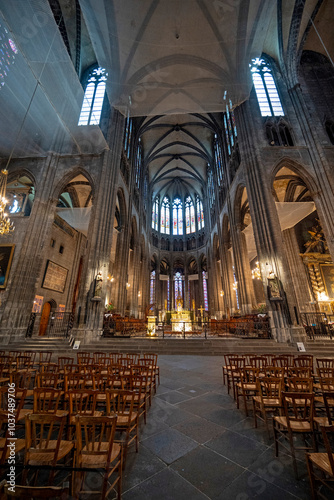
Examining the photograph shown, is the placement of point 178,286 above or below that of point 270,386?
above

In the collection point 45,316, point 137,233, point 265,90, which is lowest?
point 45,316

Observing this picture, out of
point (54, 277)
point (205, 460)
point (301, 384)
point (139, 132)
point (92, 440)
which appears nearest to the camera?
point (92, 440)

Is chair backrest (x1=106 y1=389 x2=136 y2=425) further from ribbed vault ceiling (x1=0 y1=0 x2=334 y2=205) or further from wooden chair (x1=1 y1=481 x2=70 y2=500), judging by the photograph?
ribbed vault ceiling (x1=0 y1=0 x2=334 y2=205)

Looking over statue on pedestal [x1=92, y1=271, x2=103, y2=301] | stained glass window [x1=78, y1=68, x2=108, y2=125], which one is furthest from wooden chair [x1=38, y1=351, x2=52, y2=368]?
stained glass window [x1=78, y1=68, x2=108, y2=125]

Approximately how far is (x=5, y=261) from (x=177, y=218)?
25.0 metres

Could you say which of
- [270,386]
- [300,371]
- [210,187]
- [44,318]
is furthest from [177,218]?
[270,386]

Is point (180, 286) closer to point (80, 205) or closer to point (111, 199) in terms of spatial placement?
point (80, 205)

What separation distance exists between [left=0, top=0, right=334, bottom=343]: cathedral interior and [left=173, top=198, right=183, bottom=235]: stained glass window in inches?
472

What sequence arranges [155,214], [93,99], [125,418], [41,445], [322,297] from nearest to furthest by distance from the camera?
[41,445] < [125,418] < [322,297] < [93,99] < [155,214]

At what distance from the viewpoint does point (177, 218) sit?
3316cm

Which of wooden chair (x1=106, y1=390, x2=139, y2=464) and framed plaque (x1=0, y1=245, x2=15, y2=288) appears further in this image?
framed plaque (x1=0, y1=245, x2=15, y2=288)

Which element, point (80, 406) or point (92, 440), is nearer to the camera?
point (92, 440)

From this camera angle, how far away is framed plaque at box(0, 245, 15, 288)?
1124 cm

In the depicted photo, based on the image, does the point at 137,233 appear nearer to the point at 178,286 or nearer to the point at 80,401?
the point at 178,286
